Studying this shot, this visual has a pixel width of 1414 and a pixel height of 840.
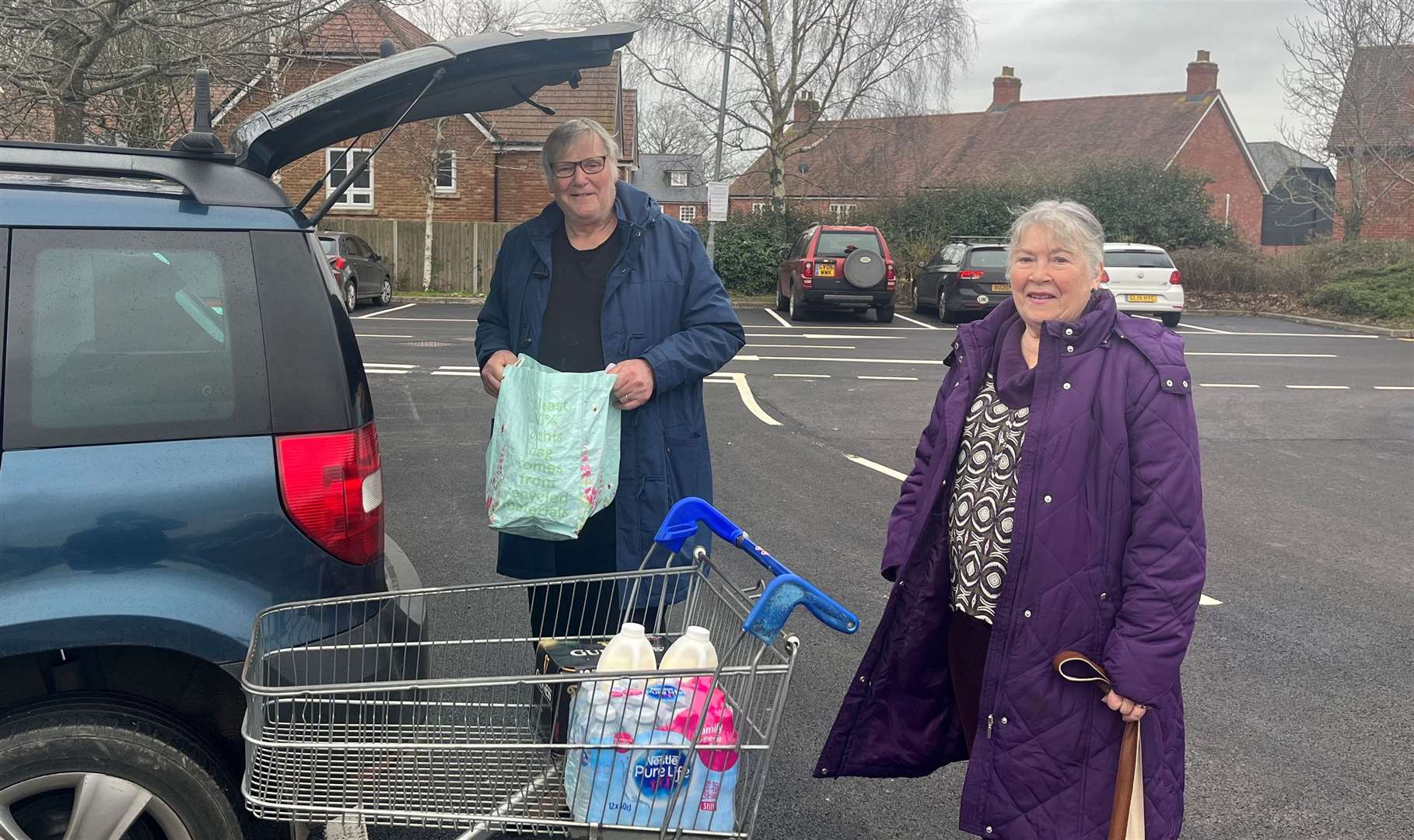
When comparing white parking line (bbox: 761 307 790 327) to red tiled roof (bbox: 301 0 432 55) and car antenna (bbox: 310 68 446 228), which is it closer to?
red tiled roof (bbox: 301 0 432 55)

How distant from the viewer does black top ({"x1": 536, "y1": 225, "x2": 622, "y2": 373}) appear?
11.0ft

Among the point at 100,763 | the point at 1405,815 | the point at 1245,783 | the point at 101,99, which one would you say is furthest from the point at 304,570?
the point at 101,99

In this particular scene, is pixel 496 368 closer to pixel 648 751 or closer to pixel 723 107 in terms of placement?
pixel 648 751

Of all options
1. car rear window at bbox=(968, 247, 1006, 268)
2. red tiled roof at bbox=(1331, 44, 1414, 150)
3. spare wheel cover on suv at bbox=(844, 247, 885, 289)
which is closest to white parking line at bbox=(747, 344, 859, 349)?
spare wheel cover on suv at bbox=(844, 247, 885, 289)

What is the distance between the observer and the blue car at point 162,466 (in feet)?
7.76

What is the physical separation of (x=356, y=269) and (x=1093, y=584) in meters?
21.1

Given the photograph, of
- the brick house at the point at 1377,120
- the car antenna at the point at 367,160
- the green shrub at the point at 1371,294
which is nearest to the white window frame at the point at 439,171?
the green shrub at the point at 1371,294

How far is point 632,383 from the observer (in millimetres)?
3141

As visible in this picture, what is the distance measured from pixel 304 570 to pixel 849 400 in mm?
10089

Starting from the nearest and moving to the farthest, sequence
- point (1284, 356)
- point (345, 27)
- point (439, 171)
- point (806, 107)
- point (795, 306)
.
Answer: point (345, 27)
point (1284, 356)
point (795, 306)
point (439, 171)
point (806, 107)

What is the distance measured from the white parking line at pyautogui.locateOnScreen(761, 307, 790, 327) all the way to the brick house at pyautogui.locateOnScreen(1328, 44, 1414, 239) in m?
15.9

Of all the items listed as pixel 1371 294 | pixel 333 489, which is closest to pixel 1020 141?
pixel 1371 294

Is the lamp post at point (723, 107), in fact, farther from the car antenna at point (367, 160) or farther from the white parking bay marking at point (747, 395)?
the car antenna at point (367, 160)

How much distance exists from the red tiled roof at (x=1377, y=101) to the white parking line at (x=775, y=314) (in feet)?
52.2
